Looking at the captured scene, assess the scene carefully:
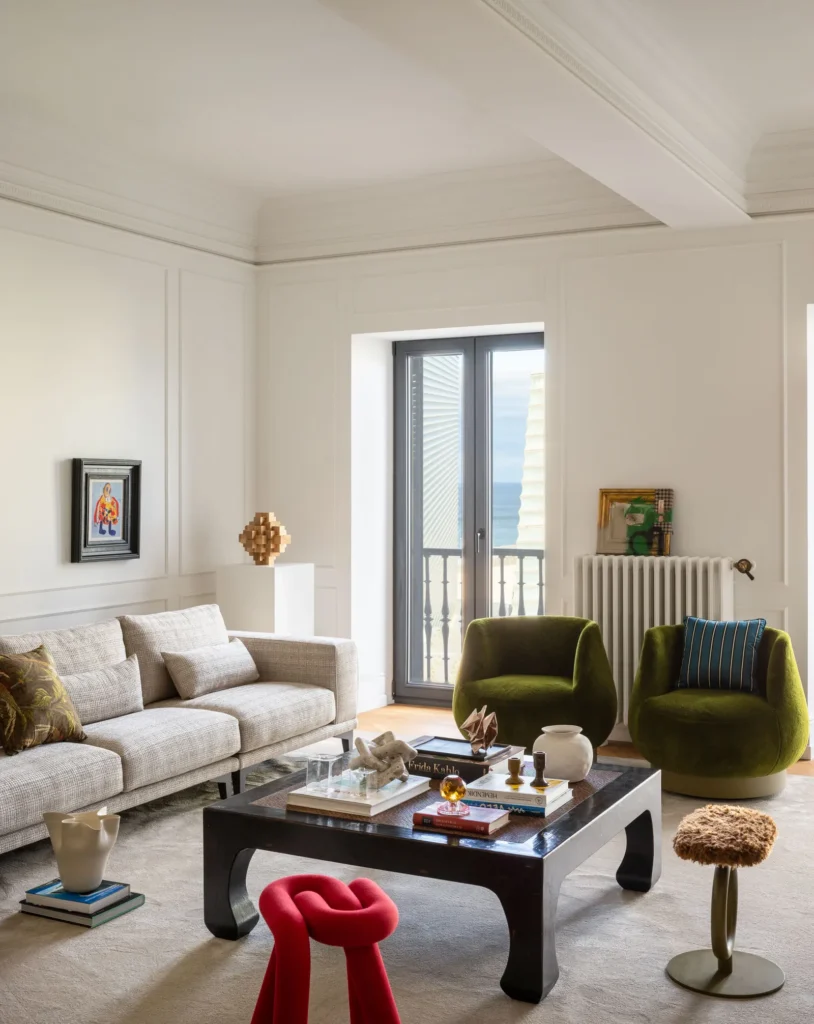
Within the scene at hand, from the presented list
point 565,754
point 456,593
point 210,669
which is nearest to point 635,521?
point 456,593

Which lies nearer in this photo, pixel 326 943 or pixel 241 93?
pixel 326 943

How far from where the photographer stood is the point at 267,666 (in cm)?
540

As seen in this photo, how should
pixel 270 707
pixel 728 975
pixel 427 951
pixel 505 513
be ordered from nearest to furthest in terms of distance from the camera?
pixel 728 975 → pixel 427 951 → pixel 270 707 → pixel 505 513

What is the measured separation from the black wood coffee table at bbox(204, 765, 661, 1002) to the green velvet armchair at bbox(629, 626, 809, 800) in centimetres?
103

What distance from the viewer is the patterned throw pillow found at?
13.0ft

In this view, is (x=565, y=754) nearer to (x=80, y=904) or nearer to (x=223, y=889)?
(x=223, y=889)

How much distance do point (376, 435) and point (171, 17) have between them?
319 cm

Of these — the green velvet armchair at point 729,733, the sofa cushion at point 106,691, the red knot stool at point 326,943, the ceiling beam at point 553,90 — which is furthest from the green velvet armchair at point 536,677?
the red knot stool at point 326,943

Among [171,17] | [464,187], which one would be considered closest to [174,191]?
[464,187]

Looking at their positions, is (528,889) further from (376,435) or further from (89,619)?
(376,435)

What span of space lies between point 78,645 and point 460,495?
2852 mm

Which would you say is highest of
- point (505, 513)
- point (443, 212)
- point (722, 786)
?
point (443, 212)

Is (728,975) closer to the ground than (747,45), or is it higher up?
closer to the ground

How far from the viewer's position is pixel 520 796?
3.30 m
